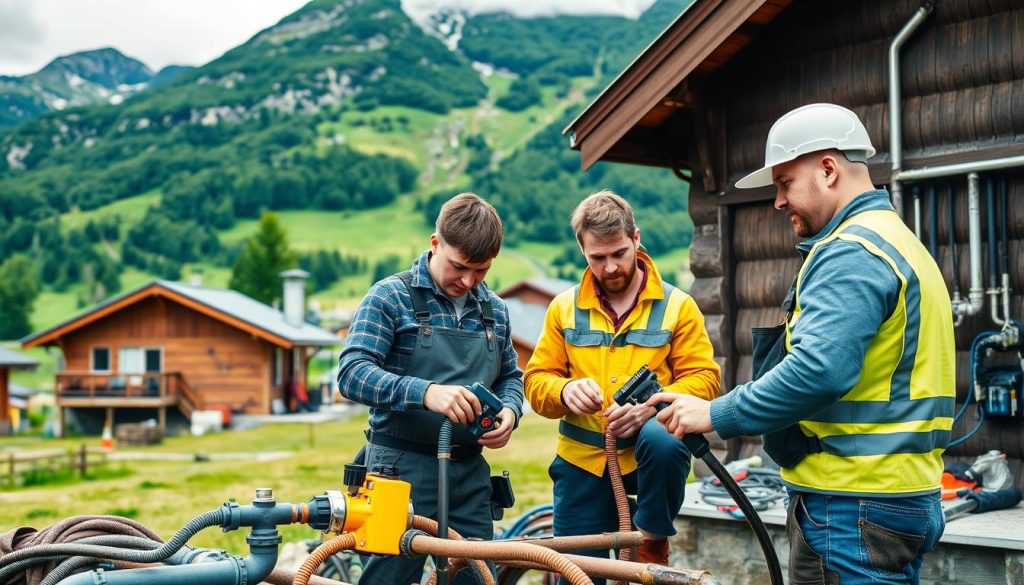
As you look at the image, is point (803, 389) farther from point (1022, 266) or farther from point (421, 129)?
point (421, 129)

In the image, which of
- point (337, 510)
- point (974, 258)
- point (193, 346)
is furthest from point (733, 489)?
point (193, 346)

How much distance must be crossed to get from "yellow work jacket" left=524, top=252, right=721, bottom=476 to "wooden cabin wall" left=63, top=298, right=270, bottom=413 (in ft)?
107

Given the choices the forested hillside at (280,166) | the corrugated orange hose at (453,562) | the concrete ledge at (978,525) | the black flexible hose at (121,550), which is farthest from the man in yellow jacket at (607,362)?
the forested hillside at (280,166)

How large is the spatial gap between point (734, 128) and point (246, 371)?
30621 millimetres

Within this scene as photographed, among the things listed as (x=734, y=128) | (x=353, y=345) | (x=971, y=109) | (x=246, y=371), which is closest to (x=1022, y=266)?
(x=971, y=109)

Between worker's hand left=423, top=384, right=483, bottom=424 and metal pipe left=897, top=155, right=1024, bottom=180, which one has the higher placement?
metal pipe left=897, top=155, right=1024, bottom=180

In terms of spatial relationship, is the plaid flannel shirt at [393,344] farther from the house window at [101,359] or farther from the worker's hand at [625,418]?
the house window at [101,359]

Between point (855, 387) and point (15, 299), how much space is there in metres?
93.5

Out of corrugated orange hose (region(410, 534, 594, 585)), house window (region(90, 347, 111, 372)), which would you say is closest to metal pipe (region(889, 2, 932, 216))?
corrugated orange hose (region(410, 534, 594, 585))

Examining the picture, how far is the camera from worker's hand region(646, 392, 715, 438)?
3002mm

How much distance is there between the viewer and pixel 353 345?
3.65 m

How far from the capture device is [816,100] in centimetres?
671

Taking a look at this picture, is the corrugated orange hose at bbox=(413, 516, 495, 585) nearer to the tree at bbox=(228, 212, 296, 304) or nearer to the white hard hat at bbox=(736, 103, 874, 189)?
the white hard hat at bbox=(736, 103, 874, 189)

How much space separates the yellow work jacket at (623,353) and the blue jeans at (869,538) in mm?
983
